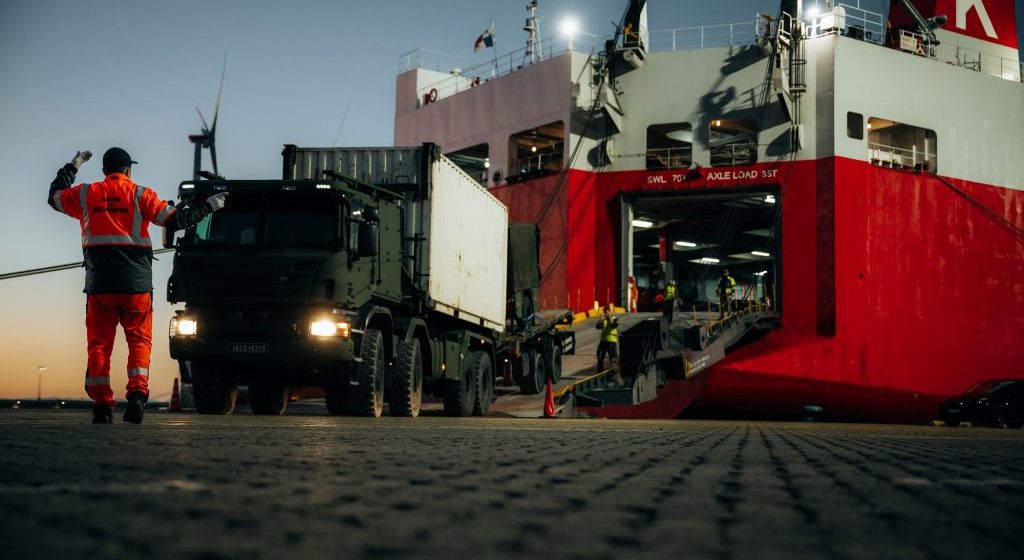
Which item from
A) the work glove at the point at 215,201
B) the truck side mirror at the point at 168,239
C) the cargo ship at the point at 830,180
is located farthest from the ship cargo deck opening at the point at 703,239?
the work glove at the point at 215,201

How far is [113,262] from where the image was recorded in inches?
309

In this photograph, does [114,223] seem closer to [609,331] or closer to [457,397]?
[457,397]

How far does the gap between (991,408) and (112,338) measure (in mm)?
17802

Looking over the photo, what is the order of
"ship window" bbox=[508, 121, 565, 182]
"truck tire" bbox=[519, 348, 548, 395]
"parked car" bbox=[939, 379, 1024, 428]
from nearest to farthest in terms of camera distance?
"parked car" bbox=[939, 379, 1024, 428] → "truck tire" bbox=[519, 348, 548, 395] → "ship window" bbox=[508, 121, 565, 182]

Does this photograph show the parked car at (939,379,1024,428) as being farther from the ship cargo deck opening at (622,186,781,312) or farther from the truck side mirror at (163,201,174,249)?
the truck side mirror at (163,201,174,249)

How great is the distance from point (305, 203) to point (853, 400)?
20.9 meters

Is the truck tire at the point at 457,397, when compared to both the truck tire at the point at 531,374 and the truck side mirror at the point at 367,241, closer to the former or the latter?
the truck side mirror at the point at 367,241

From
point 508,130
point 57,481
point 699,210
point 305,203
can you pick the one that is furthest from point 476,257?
point 699,210

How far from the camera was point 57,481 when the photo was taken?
2.26 metres

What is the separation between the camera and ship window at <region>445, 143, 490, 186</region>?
3772cm

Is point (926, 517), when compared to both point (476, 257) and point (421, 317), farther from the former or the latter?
point (476, 257)

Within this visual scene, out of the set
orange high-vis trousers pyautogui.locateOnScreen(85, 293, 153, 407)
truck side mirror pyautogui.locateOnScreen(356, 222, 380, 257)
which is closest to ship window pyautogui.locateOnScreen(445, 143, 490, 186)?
truck side mirror pyautogui.locateOnScreen(356, 222, 380, 257)

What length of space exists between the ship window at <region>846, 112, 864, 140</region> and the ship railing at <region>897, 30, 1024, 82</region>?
3942mm

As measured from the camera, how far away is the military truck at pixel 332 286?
11609 millimetres
